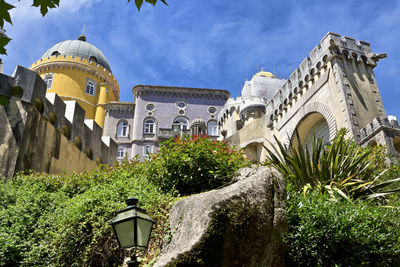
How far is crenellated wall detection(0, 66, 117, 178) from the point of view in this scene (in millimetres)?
11266

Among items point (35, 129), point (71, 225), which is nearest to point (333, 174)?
point (71, 225)

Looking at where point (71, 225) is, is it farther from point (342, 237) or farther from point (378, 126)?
point (378, 126)

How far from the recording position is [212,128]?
44.2 metres

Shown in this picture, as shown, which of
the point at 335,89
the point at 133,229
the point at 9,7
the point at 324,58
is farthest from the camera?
the point at 324,58

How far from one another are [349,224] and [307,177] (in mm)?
2422

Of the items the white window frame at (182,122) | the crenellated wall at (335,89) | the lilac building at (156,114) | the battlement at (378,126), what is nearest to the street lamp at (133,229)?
the crenellated wall at (335,89)

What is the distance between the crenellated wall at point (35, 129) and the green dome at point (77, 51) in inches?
1228

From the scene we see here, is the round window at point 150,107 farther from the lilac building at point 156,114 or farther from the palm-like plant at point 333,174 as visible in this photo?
the palm-like plant at point 333,174

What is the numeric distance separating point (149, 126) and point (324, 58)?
1051 inches

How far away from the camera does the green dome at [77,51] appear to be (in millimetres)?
43763

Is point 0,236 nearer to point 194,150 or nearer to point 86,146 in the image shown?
point 194,150

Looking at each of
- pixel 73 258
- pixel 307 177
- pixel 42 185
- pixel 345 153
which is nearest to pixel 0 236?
pixel 73 258

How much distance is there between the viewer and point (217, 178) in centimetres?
787

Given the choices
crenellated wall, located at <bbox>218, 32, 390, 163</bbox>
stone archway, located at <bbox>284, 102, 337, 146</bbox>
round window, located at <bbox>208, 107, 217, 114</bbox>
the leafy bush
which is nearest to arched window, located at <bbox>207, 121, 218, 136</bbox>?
round window, located at <bbox>208, 107, 217, 114</bbox>
